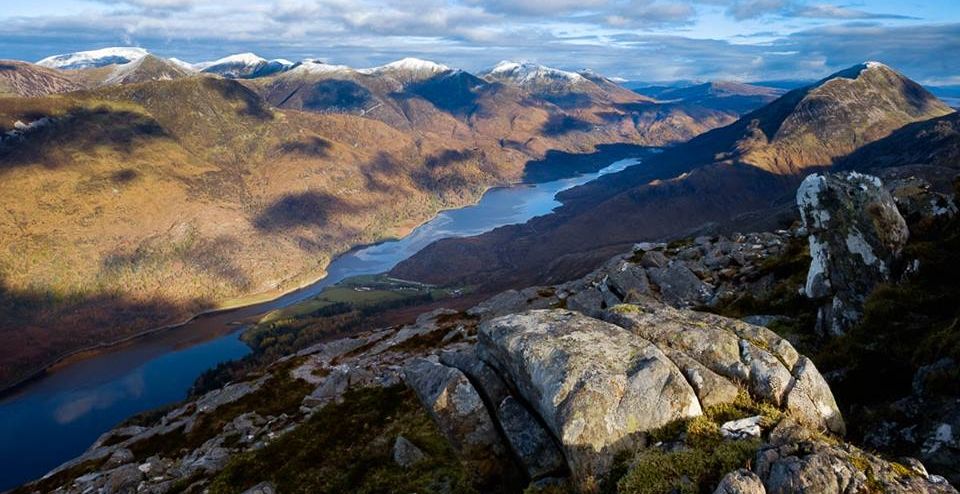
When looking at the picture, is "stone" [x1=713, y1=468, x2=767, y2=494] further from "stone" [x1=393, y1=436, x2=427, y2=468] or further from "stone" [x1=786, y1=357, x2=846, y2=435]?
"stone" [x1=393, y1=436, x2=427, y2=468]

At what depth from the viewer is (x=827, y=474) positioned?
39.5 feet

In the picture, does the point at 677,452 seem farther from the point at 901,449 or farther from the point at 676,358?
the point at 901,449

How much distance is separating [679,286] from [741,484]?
1651 inches

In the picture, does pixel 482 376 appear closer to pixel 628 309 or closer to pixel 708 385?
pixel 628 309

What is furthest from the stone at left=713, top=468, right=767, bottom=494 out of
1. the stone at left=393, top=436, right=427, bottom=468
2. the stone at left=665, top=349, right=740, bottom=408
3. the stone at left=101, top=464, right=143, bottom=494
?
the stone at left=101, top=464, right=143, bottom=494

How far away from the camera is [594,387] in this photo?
16562 millimetres

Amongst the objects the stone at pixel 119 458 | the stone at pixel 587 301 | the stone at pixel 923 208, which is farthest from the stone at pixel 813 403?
the stone at pixel 119 458

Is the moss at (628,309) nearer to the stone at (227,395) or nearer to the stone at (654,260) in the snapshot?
the stone at (654,260)

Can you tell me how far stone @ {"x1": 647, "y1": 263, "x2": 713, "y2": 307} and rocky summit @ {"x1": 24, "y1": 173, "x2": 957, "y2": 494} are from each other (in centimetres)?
388

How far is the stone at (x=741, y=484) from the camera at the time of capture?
39.3ft

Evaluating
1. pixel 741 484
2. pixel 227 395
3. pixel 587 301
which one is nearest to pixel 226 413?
pixel 227 395

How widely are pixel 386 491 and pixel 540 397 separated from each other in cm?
1081

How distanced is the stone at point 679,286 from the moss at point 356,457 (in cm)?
2791

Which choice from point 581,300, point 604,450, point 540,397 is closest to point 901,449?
point 604,450
